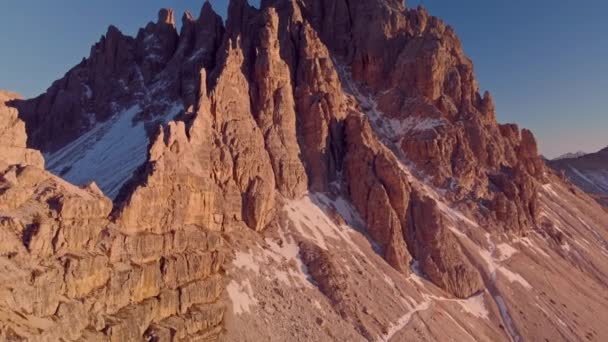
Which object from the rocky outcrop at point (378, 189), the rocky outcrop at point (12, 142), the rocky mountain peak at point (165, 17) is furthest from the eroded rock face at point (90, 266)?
the rocky mountain peak at point (165, 17)

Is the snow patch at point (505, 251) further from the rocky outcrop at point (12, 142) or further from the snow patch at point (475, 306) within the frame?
the rocky outcrop at point (12, 142)

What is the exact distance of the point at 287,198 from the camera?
72625 millimetres

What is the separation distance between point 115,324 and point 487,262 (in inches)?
2354

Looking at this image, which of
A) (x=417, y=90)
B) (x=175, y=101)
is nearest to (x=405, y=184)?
(x=417, y=90)

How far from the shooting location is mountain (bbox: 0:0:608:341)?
40.9m

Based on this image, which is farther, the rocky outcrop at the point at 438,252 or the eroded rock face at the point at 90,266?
the rocky outcrop at the point at 438,252

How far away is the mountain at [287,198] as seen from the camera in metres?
40.9

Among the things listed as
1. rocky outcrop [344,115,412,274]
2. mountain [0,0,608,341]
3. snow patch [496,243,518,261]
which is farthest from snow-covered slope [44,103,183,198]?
snow patch [496,243,518,261]

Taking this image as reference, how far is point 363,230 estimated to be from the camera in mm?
76562

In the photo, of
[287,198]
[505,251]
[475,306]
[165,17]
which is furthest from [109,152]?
[505,251]

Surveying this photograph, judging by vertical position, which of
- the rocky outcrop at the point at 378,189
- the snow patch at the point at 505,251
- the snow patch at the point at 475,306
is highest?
the rocky outcrop at the point at 378,189

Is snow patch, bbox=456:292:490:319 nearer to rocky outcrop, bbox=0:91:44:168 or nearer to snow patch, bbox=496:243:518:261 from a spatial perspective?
snow patch, bbox=496:243:518:261

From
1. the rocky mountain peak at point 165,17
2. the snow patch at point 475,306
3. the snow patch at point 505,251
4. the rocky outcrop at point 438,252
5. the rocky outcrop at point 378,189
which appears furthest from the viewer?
the rocky mountain peak at point 165,17

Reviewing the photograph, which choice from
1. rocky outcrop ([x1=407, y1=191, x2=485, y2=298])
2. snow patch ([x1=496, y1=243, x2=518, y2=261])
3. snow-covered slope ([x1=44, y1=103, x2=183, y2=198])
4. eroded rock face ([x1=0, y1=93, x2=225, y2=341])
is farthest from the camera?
snow patch ([x1=496, y1=243, x2=518, y2=261])
